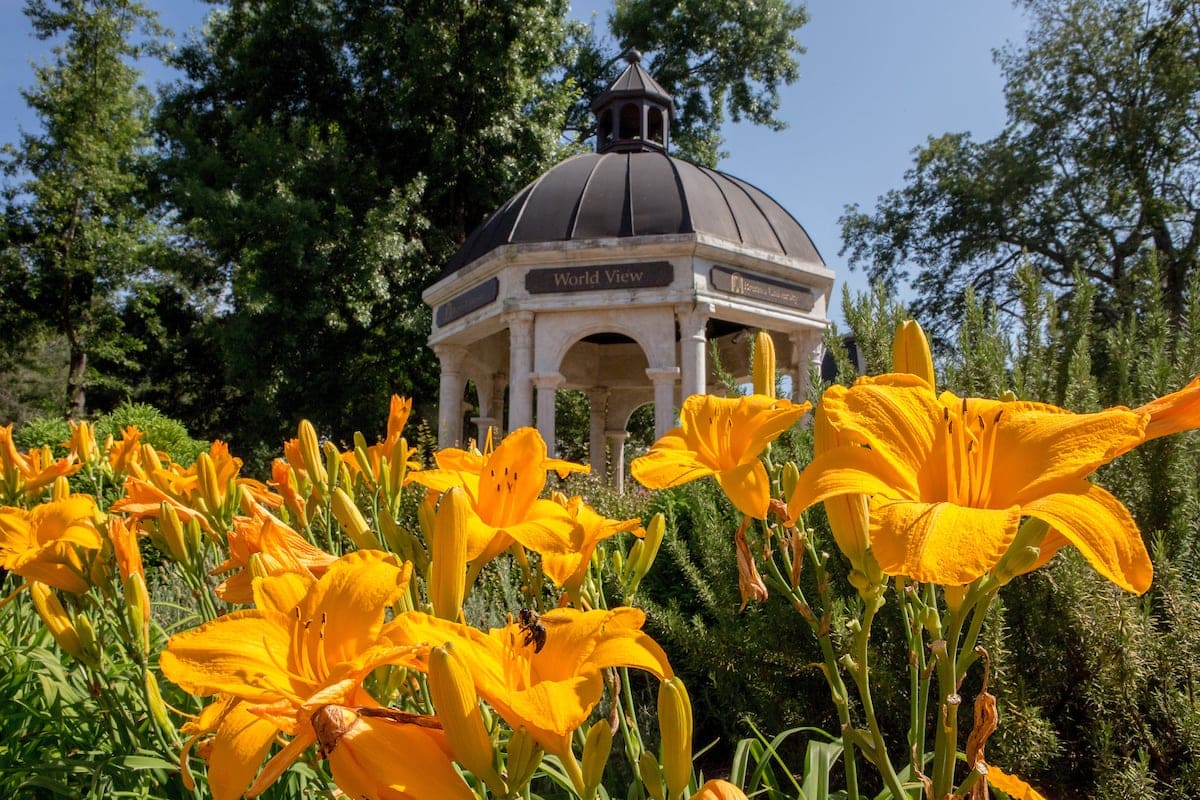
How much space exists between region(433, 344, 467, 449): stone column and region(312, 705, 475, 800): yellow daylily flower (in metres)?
11.5

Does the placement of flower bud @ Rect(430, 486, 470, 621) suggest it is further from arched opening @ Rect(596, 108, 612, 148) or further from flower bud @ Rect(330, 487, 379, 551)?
arched opening @ Rect(596, 108, 612, 148)

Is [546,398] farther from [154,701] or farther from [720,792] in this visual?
[720,792]

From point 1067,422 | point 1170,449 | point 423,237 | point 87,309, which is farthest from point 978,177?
point 87,309

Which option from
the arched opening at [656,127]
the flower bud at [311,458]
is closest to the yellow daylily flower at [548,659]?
the flower bud at [311,458]

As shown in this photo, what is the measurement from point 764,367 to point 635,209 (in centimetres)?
1035

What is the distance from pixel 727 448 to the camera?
94 centimetres

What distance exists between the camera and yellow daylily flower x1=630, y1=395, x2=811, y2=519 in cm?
89

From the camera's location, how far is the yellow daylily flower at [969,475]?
57 centimetres

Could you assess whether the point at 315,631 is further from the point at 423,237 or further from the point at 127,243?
the point at 127,243

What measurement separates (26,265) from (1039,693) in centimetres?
2345

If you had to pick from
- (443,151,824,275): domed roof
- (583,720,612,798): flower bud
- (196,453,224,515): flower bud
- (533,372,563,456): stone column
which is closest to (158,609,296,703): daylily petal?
(583,720,612,798): flower bud

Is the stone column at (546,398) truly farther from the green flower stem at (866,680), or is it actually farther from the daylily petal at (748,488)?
the green flower stem at (866,680)

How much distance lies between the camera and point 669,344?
1038cm

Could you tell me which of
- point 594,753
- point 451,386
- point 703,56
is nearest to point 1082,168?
point 703,56
